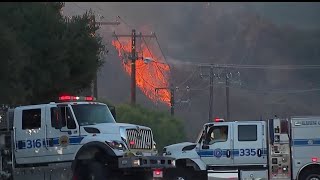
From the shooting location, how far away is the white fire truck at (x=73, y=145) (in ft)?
64.6

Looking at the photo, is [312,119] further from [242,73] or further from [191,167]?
[242,73]

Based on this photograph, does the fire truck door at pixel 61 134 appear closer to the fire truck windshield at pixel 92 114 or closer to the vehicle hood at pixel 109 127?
the fire truck windshield at pixel 92 114

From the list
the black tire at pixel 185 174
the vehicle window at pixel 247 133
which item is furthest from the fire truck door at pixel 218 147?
the black tire at pixel 185 174

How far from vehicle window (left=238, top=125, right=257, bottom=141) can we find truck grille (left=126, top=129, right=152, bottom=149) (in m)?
4.54

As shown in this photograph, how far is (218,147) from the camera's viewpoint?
24.5 meters

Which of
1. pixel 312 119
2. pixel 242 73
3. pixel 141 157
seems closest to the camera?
pixel 141 157

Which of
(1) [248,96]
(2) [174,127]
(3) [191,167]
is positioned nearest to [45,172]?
(3) [191,167]

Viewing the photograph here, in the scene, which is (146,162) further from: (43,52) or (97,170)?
(43,52)

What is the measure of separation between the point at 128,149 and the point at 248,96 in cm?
9397

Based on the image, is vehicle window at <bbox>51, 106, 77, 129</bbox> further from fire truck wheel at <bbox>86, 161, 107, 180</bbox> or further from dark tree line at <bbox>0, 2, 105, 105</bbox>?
fire truck wheel at <bbox>86, 161, 107, 180</bbox>

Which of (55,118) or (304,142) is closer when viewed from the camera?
(55,118)

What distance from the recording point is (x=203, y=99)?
117 m

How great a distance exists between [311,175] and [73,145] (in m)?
8.69

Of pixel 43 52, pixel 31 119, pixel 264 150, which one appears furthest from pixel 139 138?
pixel 264 150
